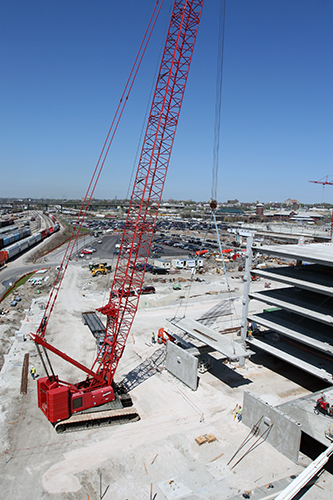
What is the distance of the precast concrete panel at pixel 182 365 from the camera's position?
2780cm

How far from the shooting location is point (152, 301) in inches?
2042

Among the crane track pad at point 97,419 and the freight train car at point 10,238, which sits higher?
the freight train car at point 10,238

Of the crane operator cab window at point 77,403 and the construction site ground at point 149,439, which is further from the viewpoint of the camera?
the crane operator cab window at point 77,403

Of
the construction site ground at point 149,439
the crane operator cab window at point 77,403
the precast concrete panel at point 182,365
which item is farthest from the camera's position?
the precast concrete panel at point 182,365

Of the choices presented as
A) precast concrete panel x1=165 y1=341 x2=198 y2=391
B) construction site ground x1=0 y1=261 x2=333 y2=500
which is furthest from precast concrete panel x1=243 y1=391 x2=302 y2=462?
precast concrete panel x1=165 y1=341 x2=198 y2=391

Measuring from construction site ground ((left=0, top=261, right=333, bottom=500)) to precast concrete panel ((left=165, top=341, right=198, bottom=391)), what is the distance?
2.10 ft

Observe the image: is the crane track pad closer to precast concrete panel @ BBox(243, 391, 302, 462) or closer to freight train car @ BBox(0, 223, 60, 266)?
precast concrete panel @ BBox(243, 391, 302, 462)

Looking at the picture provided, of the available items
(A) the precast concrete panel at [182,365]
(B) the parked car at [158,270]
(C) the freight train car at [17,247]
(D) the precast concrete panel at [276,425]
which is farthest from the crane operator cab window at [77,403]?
(C) the freight train car at [17,247]

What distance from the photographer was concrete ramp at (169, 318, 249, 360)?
2709cm

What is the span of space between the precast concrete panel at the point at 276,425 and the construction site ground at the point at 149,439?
59 centimetres

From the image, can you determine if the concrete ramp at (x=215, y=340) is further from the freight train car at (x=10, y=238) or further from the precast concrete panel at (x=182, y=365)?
the freight train car at (x=10, y=238)

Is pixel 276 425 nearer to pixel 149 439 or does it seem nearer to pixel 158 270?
pixel 149 439

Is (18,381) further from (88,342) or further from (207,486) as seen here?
(207,486)

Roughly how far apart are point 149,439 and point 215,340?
430 inches
